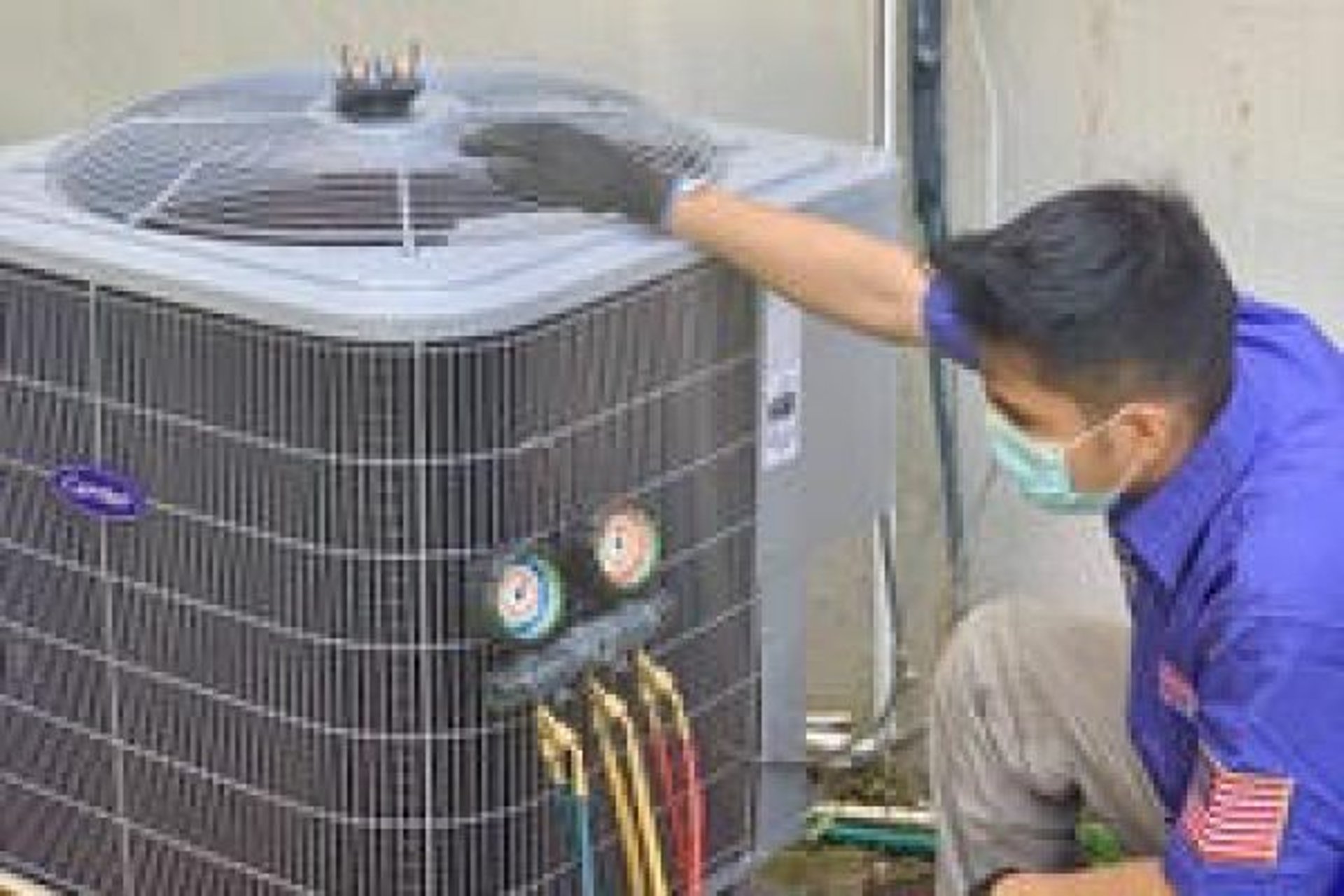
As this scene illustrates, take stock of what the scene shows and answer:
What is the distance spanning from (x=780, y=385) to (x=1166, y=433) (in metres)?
0.51

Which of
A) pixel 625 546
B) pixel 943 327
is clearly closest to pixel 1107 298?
pixel 943 327

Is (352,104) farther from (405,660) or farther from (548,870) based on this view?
(548,870)

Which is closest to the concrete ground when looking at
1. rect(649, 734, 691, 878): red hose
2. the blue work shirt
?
rect(649, 734, 691, 878): red hose

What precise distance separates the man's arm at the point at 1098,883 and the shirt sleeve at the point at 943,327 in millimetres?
521

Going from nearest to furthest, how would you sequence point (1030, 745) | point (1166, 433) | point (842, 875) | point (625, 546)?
point (1166, 433), point (625, 546), point (1030, 745), point (842, 875)

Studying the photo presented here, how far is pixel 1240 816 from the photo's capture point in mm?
2221

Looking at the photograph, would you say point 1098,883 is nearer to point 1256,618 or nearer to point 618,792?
point 1256,618

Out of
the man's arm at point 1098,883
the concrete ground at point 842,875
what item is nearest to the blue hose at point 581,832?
the man's arm at point 1098,883

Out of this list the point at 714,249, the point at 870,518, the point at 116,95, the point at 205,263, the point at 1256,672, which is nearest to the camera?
the point at 1256,672

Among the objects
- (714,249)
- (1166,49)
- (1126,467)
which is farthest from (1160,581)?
(1166,49)

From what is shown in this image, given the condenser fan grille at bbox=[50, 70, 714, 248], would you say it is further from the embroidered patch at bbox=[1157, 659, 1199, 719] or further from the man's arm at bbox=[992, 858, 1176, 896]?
the man's arm at bbox=[992, 858, 1176, 896]

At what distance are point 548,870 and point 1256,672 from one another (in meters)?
0.73

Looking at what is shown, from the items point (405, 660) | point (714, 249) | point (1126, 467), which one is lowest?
point (405, 660)

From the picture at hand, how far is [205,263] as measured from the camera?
2.33 metres
